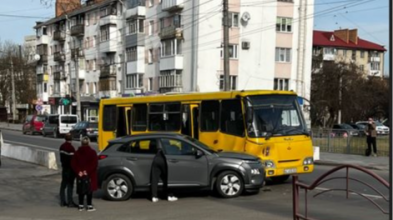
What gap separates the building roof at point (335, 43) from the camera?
96.7 m

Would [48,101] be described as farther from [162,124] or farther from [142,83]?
[162,124]

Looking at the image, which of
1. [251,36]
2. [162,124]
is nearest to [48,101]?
[251,36]

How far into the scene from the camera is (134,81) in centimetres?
5728

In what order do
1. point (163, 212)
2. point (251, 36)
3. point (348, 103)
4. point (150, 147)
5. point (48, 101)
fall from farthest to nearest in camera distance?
point (48, 101), point (348, 103), point (251, 36), point (150, 147), point (163, 212)

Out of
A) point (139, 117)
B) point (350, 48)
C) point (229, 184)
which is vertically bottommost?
point (229, 184)

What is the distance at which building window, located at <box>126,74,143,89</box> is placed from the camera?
5638 centimetres

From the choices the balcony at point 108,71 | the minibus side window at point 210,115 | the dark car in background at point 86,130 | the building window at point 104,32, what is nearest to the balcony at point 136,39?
the balcony at point 108,71

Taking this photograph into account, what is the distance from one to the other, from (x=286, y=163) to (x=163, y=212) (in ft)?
14.3

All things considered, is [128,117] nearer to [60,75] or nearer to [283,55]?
[283,55]

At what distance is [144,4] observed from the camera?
56.2 m

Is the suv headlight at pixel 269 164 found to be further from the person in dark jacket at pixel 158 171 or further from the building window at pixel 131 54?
the building window at pixel 131 54

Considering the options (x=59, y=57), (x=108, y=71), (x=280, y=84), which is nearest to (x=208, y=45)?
(x=280, y=84)

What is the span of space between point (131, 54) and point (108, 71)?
6549mm

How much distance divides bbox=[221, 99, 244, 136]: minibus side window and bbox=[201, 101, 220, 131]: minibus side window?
30 cm
